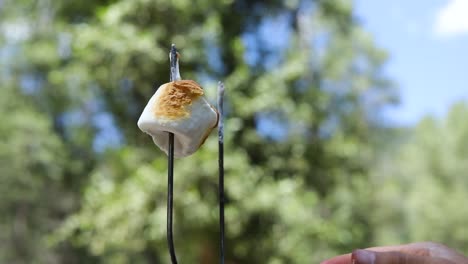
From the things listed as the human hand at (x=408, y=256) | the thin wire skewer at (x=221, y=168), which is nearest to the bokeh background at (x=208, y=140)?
Answer: the thin wire skewer at (x=221, y=168)

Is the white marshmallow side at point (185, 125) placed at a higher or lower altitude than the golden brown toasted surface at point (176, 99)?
lower

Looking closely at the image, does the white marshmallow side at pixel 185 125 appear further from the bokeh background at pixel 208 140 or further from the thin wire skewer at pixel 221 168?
the bokeh background at pixel 208 140

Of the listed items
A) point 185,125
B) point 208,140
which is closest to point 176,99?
point 185,125

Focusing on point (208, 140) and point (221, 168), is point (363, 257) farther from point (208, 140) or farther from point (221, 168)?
point (208, 140)

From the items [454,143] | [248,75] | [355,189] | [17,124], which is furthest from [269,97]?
[454,143]

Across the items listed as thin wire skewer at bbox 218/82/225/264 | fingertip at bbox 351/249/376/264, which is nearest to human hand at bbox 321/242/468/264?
fingertip at bbox 351/249/376/264

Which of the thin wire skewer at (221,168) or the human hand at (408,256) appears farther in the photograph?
the thin wire skewer at (221,168)

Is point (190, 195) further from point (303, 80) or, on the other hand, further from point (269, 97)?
point (303, 80)

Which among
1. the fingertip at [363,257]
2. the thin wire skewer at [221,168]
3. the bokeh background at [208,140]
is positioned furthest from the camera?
the bokeh background at [208,140]
